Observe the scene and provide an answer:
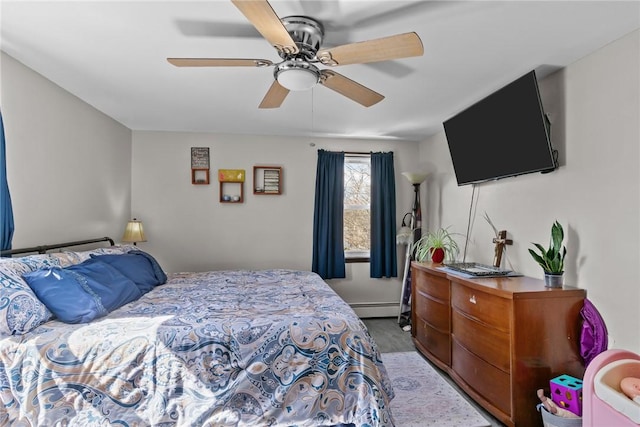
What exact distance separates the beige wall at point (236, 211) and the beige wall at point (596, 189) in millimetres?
2171

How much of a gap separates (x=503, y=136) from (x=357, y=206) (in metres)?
2.25

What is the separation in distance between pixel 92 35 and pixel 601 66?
3154mm

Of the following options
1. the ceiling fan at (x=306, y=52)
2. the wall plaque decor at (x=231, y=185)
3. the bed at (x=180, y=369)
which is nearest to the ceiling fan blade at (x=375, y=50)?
the ceiling fan at (x=306, y=52)

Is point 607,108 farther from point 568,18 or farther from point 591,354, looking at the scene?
point 591,354

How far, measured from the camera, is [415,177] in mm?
4262

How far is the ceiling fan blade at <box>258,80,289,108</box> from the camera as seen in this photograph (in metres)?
2.23

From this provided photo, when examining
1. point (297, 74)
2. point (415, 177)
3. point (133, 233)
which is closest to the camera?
point (297, 74)

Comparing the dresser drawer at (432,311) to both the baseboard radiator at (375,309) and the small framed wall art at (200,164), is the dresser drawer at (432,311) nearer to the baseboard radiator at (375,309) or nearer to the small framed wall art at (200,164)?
the baseboard radiator at (375,309)

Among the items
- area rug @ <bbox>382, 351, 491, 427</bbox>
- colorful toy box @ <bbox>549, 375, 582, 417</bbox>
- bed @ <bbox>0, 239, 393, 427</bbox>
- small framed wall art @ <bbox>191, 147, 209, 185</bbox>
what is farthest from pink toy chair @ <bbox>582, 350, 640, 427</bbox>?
small framed wall art @ <bbox>191, 147, 209, 185</bbox>

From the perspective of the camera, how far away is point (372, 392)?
181 cm

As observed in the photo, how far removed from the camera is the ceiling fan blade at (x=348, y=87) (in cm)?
203

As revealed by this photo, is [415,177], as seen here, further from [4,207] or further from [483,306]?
[4,207]

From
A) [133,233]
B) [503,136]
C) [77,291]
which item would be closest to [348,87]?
[503,136]

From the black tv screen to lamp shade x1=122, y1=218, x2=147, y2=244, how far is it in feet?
11.5
